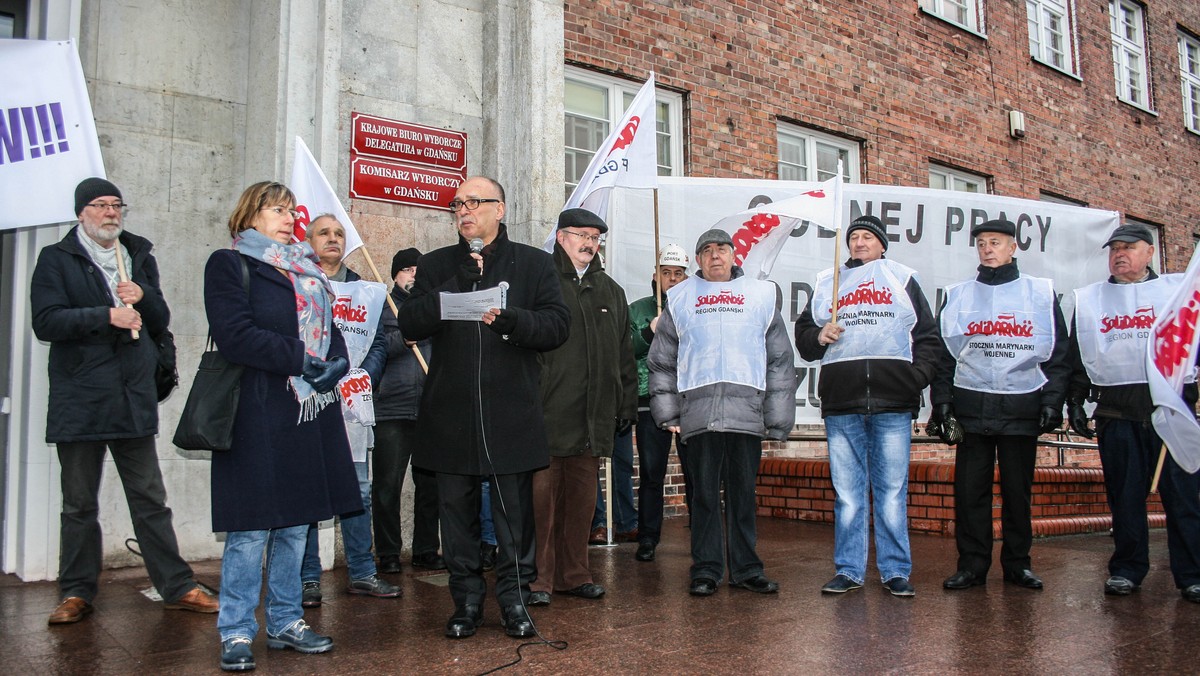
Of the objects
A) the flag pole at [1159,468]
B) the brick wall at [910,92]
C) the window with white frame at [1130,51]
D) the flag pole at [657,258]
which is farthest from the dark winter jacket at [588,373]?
the window with white frame at [1130,51]

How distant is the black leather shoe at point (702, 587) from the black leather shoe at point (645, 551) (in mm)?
1224

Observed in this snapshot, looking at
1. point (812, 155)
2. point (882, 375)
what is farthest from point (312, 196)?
point (812, 155)

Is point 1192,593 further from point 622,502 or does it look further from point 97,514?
point 97,514

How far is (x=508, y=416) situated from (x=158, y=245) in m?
3.27

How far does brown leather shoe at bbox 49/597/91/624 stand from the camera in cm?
457

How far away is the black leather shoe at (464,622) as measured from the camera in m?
4.25

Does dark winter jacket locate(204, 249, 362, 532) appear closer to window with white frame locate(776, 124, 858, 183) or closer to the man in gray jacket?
the man in gray jacket

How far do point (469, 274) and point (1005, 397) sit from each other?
314cm

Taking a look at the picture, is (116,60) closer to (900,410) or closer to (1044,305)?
(900,410)

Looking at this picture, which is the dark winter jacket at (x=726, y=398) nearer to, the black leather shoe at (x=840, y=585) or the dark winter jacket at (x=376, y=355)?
the black leather shoe at (x=840, y=585)

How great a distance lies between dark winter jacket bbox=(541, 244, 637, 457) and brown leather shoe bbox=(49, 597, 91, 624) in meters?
2.26

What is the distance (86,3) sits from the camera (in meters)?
6.30

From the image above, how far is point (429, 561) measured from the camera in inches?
248

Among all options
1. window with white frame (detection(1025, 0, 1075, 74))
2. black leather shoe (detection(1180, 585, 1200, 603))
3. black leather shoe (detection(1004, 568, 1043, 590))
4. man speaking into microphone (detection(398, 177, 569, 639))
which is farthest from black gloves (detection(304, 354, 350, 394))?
window with white frame (detection(1025, 0, 1075, 74))
